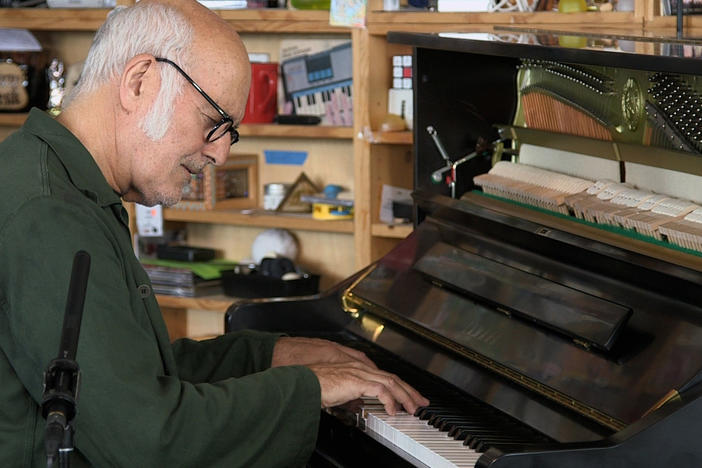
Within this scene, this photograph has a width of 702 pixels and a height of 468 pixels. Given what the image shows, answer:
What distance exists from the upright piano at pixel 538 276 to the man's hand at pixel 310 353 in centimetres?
12

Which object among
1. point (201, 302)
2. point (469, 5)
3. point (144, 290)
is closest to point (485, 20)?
point (469, 5)

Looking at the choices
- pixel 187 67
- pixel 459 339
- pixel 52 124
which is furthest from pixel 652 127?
pixel 52 124

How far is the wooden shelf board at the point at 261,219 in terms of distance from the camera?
3773mm

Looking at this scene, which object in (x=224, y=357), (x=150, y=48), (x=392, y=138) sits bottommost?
(x=224, y=357)

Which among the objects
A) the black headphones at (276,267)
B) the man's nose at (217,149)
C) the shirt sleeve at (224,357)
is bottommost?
the black headphones at (276,267)

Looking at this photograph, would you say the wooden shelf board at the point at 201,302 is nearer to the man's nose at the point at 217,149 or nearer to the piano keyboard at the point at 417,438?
the piano keyboard at the point at 417,438

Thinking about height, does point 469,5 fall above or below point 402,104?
above

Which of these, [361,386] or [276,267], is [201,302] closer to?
[276,267]

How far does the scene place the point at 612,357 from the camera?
1834 millimetres

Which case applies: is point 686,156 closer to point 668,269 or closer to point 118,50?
point 668,269

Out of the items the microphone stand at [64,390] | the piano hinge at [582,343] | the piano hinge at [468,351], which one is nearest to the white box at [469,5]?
the piano hinge at [468,351]

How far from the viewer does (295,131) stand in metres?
3.80

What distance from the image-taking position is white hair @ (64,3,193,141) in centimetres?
169

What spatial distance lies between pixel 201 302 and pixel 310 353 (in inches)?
73.8
